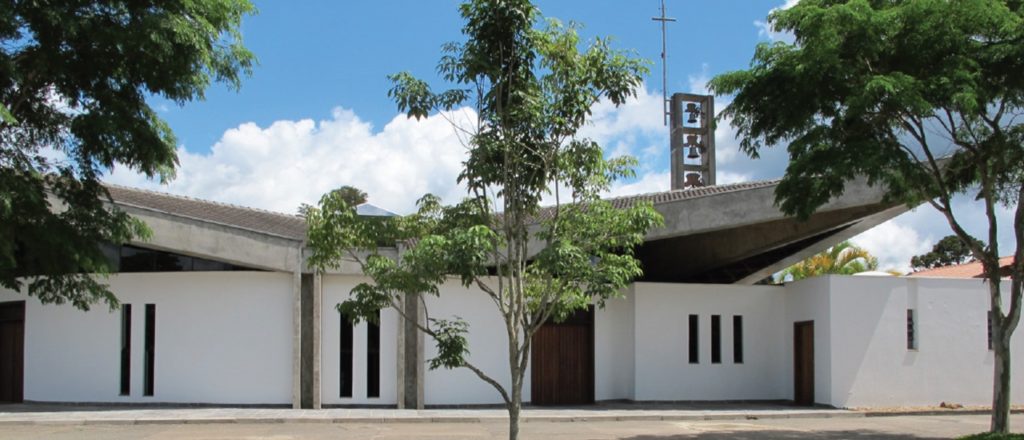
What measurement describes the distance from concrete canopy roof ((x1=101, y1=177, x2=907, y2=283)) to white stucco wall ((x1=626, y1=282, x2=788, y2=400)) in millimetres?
1350

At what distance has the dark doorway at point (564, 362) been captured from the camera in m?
21.6

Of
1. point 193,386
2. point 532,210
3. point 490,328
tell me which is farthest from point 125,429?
point 532,210

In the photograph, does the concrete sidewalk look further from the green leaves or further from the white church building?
the green leaves

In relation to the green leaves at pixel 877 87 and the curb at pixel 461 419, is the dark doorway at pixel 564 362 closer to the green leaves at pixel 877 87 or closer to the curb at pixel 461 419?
the curb at pixel 461 419

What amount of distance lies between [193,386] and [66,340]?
3075 millimetres

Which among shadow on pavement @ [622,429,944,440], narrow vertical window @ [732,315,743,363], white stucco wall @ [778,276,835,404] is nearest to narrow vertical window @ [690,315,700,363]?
narrow vertical window @ [732,315,743,363]

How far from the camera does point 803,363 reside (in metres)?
22.2

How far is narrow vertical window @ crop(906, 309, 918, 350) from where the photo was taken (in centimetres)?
2078

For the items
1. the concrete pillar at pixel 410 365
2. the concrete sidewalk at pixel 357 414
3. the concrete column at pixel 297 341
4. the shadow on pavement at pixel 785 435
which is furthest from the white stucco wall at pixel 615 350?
the concrete column at pixel 297 341

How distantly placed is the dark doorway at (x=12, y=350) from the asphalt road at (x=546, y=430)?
5.40 metres

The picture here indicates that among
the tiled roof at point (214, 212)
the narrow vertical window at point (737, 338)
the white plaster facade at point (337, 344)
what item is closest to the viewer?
the white plaster facade at point (337, 344)

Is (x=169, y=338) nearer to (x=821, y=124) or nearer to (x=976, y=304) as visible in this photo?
(x=821, y=124)

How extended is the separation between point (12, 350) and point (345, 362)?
7.84 meters

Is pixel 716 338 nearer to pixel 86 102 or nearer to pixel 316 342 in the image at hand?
pixel 316 342
